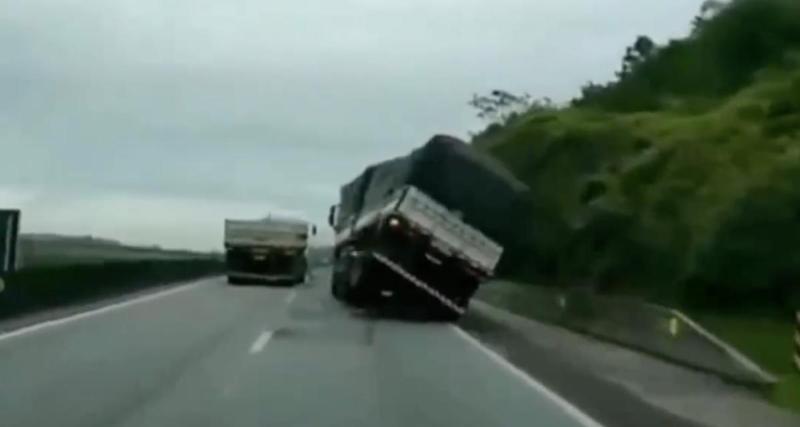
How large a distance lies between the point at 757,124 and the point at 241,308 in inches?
545

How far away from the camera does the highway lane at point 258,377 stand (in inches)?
634

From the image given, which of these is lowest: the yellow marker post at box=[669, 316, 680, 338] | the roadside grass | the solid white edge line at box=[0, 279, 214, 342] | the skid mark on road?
the solid white edge line at box=[0, 279, 214, 342]

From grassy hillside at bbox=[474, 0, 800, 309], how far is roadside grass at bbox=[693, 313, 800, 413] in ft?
1.54

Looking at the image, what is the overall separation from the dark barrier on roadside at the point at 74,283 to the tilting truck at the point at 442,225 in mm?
6990

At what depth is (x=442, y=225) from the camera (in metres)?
34.2

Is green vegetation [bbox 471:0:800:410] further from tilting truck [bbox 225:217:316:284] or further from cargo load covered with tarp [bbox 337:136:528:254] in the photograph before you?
tilting truck [bbox 225:217:316:284]

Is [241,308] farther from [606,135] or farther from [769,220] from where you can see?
[769,220]

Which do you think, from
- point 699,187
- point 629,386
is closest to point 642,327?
point 629,386

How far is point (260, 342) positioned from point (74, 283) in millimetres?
13702

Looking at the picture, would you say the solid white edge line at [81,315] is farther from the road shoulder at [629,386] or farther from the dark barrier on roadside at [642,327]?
the dark barrier on roadside at [642,327]

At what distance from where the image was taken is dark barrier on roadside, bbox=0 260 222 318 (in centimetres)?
3288

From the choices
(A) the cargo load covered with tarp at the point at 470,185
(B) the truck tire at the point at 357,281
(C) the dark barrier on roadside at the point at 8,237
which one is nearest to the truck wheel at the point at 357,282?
(B) the truck tire at the point at 357,281

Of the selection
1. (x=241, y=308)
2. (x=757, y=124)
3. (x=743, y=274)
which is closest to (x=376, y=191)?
(x=241, y=308)

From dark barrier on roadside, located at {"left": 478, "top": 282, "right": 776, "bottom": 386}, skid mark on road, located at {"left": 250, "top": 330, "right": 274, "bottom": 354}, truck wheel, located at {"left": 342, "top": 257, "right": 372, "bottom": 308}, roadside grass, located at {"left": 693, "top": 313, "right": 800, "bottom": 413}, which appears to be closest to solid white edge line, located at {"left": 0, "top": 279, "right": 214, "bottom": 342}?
skid mark on road, located at {"left": 250, "top": 330, "right": 274, "bottom": 354}
